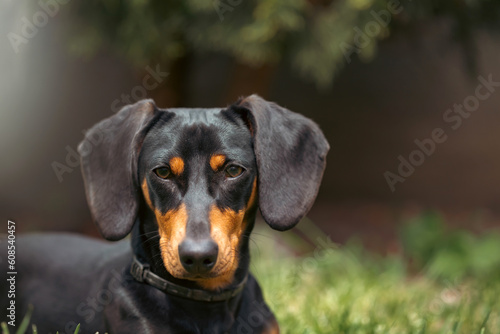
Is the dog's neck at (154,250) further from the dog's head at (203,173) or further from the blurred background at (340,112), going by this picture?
the blurred background at (340,112)

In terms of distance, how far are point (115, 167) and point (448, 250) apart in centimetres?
303

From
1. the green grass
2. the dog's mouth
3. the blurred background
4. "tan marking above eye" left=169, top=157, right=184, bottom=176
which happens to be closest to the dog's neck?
the dog's mouth

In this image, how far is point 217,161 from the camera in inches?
94.0

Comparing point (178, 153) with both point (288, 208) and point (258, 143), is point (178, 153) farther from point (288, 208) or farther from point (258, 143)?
point (288, 208)

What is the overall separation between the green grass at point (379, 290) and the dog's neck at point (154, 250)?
74cm

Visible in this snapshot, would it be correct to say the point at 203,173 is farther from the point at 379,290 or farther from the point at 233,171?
the point at 379,290

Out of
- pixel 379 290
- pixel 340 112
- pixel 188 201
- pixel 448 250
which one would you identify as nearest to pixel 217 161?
pixel 188 201

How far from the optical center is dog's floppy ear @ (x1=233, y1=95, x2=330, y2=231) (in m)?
2.48

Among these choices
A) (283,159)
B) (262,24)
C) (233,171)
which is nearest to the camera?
(233,171)

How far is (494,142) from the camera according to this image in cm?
637

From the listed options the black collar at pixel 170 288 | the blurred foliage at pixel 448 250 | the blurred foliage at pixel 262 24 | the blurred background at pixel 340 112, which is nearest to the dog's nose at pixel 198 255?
the black collar at pixel 170 288

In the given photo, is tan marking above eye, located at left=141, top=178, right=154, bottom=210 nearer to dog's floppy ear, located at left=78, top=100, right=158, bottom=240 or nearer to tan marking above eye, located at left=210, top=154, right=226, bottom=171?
dog's floppy ear, located at left=78, top=100, right=158, bottom=240

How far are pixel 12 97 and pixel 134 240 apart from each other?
399cm

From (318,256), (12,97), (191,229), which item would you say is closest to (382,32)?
(318,256)
